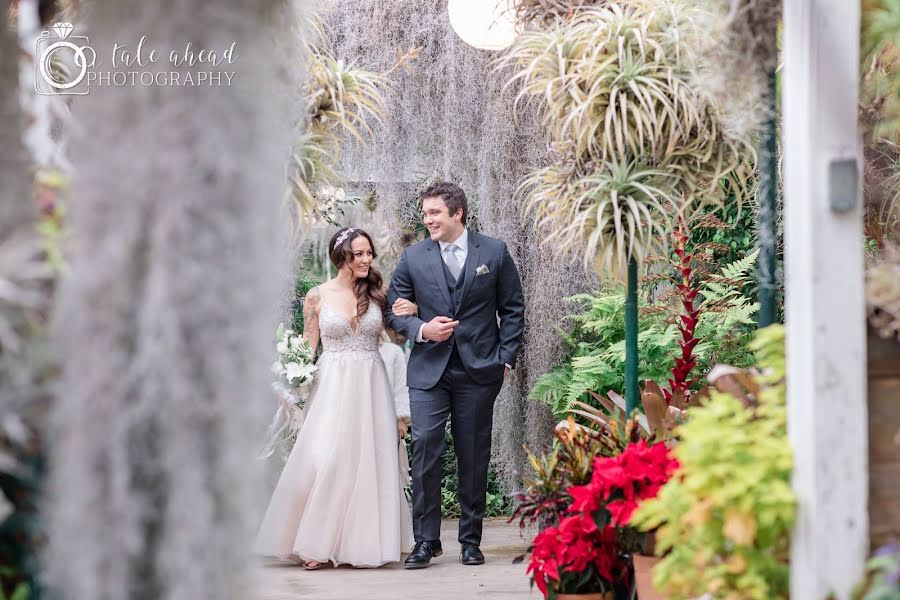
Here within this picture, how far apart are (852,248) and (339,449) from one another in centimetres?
369

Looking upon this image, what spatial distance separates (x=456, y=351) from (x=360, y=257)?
82cm

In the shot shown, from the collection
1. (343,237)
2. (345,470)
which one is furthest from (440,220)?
(345,470)

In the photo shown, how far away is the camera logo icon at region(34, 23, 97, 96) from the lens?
2.51 m

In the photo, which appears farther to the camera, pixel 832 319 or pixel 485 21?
pixel 485 21

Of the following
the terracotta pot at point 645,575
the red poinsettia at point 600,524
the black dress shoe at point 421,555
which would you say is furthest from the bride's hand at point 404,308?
the terracotta pot at point 645,575

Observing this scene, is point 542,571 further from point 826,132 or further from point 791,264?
point 826,132

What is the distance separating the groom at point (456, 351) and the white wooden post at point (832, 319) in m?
3.19

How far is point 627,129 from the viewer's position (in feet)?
12.9

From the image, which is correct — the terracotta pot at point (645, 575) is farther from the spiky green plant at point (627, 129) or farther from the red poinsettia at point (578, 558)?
the spiky green plant at point (627, 129)

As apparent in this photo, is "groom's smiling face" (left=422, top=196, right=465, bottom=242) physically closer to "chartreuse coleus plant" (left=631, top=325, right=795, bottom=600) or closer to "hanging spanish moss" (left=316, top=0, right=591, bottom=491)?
"hanging spanish moss" (left=316, top=0, right=591, bottom=491)

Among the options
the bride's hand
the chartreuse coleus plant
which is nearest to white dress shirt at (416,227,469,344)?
the bride's hand

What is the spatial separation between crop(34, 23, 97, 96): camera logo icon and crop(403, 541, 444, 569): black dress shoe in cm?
339

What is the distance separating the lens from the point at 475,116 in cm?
677

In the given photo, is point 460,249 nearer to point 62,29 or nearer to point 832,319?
point 62,29
